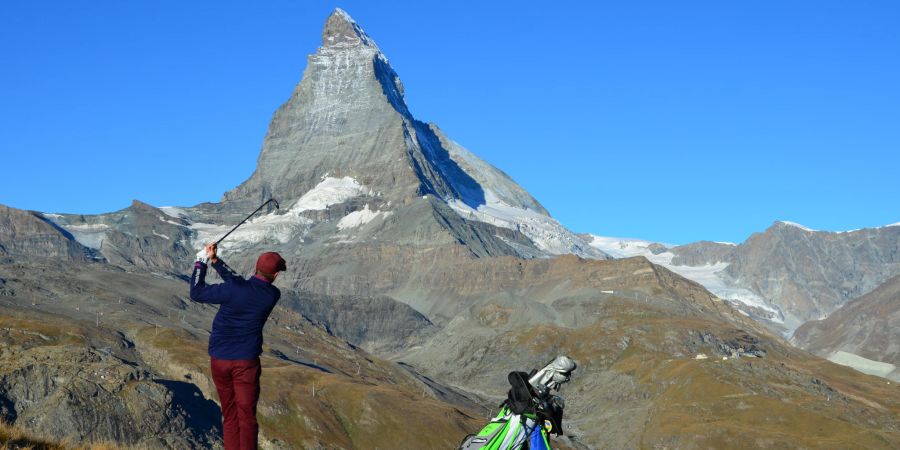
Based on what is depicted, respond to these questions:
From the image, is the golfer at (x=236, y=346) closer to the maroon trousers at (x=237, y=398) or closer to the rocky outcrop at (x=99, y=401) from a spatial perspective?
the maroon trousers at (x=237, y=398)

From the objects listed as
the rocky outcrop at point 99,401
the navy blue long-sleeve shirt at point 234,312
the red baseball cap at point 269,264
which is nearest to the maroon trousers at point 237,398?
the navy blue long-sleeve shirt at point 234,312

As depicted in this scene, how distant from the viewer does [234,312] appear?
1625 centimetres

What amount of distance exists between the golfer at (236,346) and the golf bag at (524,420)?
11.7 ft

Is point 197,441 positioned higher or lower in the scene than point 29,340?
lower

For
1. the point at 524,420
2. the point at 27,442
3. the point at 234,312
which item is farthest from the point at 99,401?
the point at 524,420

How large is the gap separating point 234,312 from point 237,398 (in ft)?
3.89

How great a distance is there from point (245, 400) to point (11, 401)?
356 ft

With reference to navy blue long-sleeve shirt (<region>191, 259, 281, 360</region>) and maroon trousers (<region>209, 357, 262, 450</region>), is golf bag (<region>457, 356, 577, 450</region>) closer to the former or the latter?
maroon trousers (<region>209, 357, 262, 450</region>)

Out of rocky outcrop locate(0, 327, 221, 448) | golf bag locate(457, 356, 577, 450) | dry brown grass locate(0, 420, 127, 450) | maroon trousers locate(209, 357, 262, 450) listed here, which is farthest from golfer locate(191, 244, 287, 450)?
rocky outcrop locate(0, 327, 221, 448)

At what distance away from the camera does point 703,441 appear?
182 m

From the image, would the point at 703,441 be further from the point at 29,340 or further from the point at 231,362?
the point at 231,362

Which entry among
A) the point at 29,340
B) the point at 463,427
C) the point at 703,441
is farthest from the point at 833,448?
the point at 29,340

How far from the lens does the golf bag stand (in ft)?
46.3

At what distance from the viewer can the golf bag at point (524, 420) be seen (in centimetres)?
1412
